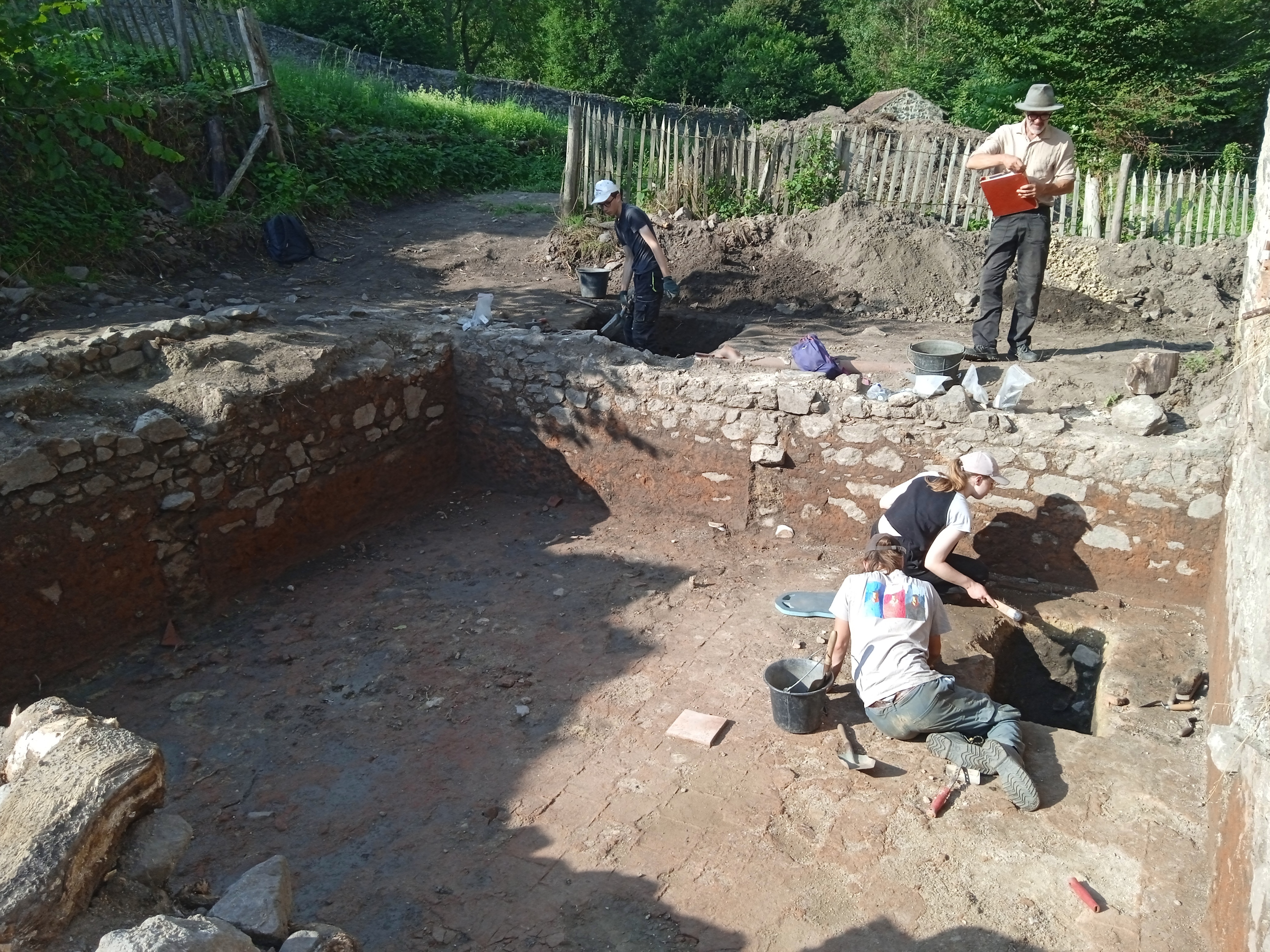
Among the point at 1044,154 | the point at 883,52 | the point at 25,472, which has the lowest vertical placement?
the point at 25,472

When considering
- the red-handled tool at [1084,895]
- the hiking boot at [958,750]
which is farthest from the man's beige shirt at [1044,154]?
the red-handled tool at [1084,895]

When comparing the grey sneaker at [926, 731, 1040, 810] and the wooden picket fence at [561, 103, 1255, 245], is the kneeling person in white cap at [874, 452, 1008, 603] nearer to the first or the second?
the grey sneaker at [926, 731, 1040, 810]

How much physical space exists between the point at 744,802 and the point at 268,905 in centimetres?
219

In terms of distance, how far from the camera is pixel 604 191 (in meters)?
7.82

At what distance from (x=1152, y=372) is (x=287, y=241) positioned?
349 inches

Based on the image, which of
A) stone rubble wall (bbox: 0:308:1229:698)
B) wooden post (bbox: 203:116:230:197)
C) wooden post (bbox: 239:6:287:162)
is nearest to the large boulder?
stone rubble wall (bbox: 0:308:1229:698)

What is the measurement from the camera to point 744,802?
420 centimetres

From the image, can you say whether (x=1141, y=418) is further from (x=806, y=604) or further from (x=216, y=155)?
(x=216, y=155)

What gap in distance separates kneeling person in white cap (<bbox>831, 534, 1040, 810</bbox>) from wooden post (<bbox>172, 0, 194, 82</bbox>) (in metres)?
11.3

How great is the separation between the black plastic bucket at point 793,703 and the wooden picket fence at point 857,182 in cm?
A: 775

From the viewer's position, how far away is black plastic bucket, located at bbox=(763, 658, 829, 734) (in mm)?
4578

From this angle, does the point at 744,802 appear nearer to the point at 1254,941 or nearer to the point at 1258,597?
the point at 1254,941

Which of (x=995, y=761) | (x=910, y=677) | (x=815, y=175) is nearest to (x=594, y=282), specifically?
(x=815, y=175)

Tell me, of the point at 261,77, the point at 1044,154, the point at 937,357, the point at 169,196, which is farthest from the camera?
the point at 261,77
